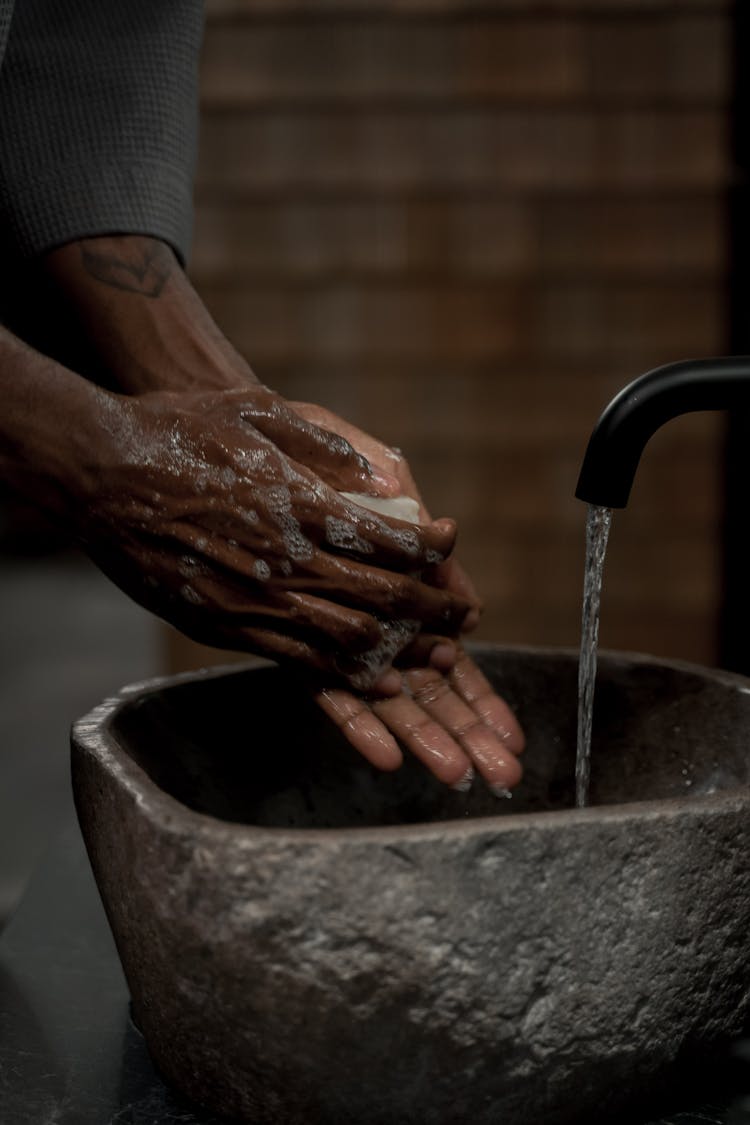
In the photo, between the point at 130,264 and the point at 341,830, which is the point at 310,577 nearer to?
the point at 341,830

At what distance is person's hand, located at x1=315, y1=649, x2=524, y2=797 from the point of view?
871mm

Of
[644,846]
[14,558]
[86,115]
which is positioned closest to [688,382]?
[644,846]

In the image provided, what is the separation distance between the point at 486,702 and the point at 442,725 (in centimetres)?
5

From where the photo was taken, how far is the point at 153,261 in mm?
1120

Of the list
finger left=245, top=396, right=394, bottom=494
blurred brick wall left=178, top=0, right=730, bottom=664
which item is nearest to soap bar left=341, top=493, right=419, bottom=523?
finger left=245, top=396, right=394, bottom=494

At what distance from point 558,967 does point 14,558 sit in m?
4.23

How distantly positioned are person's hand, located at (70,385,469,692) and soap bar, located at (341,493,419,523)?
0.04 meters

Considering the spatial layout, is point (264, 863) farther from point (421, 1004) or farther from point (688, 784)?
point (688, 784)

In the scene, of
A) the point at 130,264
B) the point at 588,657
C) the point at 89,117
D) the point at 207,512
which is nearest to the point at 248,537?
the point at 207,512

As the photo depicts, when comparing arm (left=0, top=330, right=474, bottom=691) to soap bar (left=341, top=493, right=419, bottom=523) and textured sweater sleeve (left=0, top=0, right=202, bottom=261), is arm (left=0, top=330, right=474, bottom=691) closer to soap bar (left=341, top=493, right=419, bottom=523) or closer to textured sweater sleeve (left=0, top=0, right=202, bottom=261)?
soap bar (left=341, top=493, right=419, bottom=523)

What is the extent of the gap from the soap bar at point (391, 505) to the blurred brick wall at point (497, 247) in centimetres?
134

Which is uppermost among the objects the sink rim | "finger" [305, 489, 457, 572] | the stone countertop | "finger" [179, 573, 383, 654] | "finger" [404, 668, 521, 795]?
"finger" [305, 489, 457, 572]

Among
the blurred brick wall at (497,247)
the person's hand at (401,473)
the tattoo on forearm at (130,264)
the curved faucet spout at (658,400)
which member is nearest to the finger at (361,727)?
the person's hand at (401,473)

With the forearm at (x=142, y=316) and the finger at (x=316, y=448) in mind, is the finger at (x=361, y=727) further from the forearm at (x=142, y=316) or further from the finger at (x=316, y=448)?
the forearm at (x=142, y=316)
